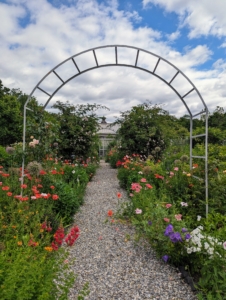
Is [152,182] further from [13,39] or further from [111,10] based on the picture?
[13,39]

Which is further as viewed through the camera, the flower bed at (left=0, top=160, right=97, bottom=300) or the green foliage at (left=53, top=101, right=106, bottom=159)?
the green foliage at (left=53, top=101, right=106, bottom=159)

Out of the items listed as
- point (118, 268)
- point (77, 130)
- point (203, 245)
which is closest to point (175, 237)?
point (203, 245)

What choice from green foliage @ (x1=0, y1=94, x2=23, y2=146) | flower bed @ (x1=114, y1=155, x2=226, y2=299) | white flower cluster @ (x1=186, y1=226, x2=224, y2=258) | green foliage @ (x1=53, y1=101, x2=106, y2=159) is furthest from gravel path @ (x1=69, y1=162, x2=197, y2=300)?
green foliage @ (x1=0, y1=94, x2=23, y2=146)

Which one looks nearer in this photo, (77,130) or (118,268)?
(118,268)

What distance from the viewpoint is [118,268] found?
2.57m

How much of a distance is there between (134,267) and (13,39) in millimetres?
3462

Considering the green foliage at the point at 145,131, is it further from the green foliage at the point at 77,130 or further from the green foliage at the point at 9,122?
the green foliage at the point at 9,122

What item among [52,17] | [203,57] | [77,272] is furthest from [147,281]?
[52,17]

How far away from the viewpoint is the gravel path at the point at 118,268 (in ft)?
7.12

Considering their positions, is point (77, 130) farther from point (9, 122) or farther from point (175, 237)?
point (9, 122)

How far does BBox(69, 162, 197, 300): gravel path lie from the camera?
2170 millimetres

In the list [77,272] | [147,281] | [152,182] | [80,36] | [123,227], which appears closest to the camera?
[147,281]

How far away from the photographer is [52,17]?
11.5 feet

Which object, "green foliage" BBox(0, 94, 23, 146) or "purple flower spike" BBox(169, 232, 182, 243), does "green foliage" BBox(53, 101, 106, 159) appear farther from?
"green foliage" BBox(0, 94, 23, 146)
